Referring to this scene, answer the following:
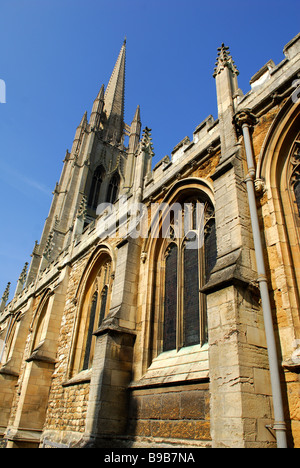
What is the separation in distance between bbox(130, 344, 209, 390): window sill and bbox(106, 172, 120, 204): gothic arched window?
3360 cm

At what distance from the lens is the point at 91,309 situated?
11727mm

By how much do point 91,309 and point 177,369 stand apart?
589 centimetres

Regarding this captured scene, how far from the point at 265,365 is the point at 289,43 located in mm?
5835

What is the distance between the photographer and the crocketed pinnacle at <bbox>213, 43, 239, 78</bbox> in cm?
815

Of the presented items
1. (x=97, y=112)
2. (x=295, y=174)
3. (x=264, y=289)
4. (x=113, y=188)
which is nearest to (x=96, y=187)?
(x=113, y=188)

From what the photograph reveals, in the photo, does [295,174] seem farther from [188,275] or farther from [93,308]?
[93,308]

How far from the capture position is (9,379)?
16656 millimetres

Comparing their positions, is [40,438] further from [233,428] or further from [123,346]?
[233,428]

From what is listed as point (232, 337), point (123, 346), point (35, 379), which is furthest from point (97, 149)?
point (232, 337)

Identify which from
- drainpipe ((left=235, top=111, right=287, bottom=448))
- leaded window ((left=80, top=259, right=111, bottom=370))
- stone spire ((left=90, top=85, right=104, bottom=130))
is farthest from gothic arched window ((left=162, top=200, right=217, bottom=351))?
stone spire ((left=90, top=85, right=104, bottom=130))

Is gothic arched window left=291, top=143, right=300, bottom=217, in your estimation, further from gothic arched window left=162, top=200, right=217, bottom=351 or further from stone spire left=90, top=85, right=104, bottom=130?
stone spire left=90, top=85, right=104, bottom=130

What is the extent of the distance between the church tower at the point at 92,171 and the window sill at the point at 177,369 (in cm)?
2317

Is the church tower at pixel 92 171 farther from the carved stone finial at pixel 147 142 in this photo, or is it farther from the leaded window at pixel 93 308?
the carved stone finial at pixel 147 142

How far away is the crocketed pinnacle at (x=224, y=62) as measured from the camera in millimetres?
8148
